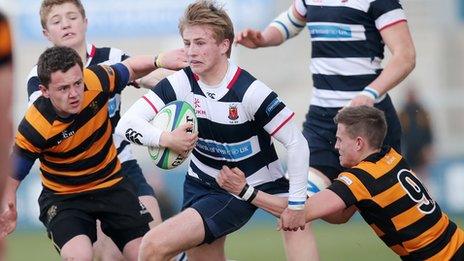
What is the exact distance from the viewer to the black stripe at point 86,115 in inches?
290

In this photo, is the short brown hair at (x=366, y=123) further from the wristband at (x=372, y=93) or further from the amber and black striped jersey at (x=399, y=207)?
the wristband at (x=372, y=93)

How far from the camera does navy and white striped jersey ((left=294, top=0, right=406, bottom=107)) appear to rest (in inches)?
306

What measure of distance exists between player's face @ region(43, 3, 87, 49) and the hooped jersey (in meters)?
1.01

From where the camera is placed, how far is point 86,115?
295 inches

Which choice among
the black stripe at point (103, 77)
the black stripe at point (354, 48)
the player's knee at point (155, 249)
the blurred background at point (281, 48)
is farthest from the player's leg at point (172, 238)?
the blurred background at point (281, 48)

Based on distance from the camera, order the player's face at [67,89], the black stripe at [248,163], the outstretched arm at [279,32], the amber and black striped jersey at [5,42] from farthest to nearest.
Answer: the outstretched arm at [279,32]
the black stripe at [248,163]
the player's face at [67,89]
the amber and black striped jersey at [5,42]

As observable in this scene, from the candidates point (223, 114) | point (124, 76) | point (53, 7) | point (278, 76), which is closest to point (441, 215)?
point (223, 114)

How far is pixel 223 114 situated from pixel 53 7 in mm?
1647

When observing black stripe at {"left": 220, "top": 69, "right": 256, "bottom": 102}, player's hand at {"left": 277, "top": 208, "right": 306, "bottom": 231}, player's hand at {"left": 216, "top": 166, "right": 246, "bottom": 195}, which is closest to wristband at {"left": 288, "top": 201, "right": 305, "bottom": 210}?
player's hand at {"left": 277, "top": 208, "right": 306, "bottom": 231}

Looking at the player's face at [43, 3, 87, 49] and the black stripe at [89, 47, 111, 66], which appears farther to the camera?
the black stripe at [89, 47, 111, 66]

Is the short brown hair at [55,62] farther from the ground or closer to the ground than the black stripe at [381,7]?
farther from the ground

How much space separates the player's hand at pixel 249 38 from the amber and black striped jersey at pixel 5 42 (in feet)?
12.8

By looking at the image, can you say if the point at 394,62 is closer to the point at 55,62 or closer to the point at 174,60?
the point at 174,60

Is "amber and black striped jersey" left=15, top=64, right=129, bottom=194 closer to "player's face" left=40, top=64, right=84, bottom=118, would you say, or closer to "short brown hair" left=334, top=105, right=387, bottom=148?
"player's face" left=40, top=64, right=84, bottom=118
